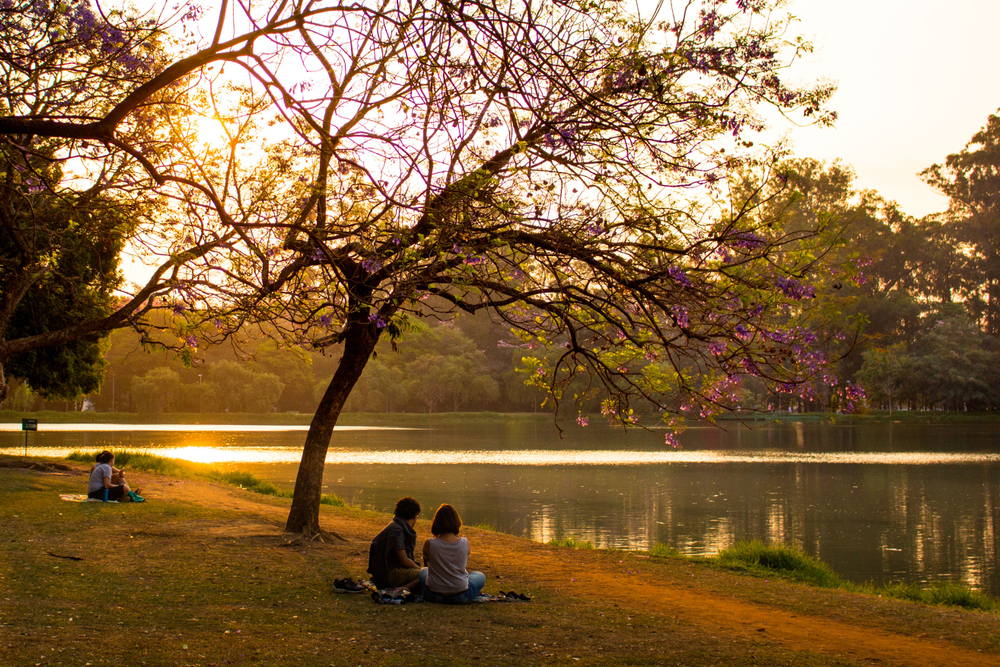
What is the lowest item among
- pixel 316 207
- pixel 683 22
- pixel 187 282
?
pixel 187 282

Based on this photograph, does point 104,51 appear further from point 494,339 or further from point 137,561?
point 494,339

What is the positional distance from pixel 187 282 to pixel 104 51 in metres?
3.13

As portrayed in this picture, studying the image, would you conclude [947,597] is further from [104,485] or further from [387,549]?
[104,485]

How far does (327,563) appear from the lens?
374 inches

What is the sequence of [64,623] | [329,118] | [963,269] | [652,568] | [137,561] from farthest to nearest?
[963,269] < [652,568] < [137,561] < [329,118] < [64,623]

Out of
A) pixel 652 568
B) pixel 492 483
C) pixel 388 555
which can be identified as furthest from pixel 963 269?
pixel 388 555

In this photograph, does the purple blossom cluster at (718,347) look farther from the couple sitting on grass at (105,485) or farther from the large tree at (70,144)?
the couple sitting on grass at (105,485)

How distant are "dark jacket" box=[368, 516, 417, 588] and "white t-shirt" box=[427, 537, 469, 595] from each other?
0.39m

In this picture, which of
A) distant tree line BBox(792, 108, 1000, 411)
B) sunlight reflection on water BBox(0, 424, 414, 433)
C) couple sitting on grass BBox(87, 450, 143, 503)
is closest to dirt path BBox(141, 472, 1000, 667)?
couple sitting on grass BBox(87, 450, 143, 503)

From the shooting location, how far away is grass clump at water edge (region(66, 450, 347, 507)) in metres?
20.0

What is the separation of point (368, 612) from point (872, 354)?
57925 mm

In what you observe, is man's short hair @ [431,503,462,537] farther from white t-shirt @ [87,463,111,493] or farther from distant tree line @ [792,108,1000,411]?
distant tree line @ [792,108,1000,411]

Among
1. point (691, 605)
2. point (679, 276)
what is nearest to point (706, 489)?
point (691, 605)

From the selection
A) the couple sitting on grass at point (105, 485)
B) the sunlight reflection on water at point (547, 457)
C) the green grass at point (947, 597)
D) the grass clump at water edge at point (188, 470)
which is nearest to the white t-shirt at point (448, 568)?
the green grass at point (947, 597)
